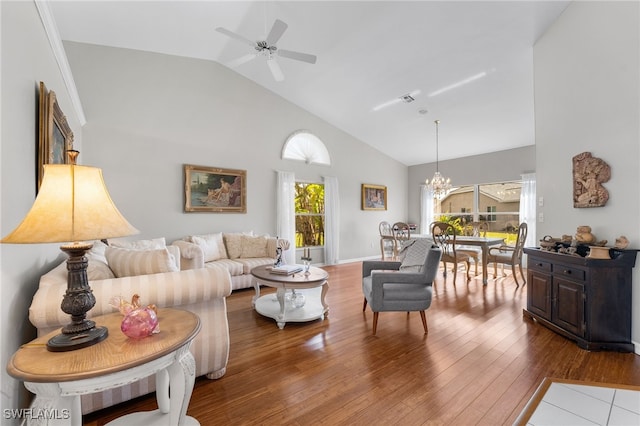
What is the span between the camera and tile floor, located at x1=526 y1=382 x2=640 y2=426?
1.73 m

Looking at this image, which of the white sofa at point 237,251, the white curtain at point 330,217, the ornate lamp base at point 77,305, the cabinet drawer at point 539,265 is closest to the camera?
the ornate lamp base at point 77,305

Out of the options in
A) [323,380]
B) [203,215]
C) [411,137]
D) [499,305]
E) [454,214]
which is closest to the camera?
[323,380]

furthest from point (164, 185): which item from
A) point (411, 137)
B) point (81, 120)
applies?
point (411, 137)

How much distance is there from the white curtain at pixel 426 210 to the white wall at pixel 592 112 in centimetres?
432

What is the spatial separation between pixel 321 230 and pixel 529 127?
4839mm

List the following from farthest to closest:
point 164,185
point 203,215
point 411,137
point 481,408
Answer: point 411,137 → point 203,215 → point 164,185 → point 481,408

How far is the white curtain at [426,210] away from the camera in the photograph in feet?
26.0

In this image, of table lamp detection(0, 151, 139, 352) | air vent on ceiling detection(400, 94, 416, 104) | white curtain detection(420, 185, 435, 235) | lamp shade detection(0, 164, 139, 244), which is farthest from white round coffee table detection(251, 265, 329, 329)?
white curtain detection(420, 185, 435, 235)

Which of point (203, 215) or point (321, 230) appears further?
point (321, 230)

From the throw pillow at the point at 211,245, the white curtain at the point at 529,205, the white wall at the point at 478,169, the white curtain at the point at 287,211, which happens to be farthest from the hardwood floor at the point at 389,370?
the white wall at the point at 478,169

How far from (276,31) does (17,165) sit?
7.91 feet

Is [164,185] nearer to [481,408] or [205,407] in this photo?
[205,407]

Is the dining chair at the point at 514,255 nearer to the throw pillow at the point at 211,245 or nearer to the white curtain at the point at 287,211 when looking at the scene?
the white curtain at the point at 287,211

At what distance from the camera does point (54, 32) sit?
2.26m
